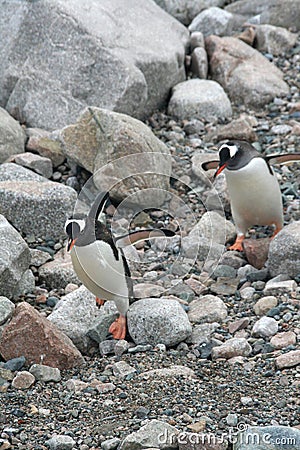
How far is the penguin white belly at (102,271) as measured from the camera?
4.01 metres

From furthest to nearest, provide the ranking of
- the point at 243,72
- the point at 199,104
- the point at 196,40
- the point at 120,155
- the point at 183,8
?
the point at 183,8 < the point at 196,40 < the point at 243,72 < the point at 199,104 < the point at 120,155

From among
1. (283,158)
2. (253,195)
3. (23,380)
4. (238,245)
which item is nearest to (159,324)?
(23,380)

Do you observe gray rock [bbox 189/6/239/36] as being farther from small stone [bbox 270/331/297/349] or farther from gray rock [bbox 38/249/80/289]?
small stone [bbox 270/331/297/349]

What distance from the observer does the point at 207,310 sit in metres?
4.41

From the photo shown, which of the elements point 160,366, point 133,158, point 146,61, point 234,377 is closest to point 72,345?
point 160,366

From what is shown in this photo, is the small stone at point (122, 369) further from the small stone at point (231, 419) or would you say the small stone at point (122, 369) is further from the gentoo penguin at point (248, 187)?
the gentoo penguin at point (248, 187)

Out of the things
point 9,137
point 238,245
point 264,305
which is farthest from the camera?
point 9,137

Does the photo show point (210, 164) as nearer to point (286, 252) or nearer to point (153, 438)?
point (286, 252)

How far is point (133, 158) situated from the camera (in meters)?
5.68

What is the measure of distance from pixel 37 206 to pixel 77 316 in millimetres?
1304

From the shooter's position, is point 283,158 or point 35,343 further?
point 283,158

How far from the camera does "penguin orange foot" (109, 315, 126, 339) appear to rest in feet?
13.3

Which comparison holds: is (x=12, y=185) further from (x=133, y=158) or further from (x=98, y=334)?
(x=98, y=334)

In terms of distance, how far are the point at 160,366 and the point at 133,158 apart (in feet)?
7.32
